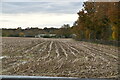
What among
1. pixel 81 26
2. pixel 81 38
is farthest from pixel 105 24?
pixel 81 38

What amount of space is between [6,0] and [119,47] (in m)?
10.7

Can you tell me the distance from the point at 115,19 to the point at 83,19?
6.09 meters

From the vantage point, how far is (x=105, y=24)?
594 inches

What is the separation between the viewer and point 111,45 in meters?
13.7

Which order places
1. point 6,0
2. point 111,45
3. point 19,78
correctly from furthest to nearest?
Answer: point 111,45 < point 6,0 < point 19,78

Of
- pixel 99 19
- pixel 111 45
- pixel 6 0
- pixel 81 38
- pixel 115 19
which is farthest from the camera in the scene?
pixel 81 38

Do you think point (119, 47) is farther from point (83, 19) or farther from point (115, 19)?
point (83, 19)

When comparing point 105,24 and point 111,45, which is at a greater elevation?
→ point 105,24

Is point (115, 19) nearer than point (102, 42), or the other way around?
point (115, 19)

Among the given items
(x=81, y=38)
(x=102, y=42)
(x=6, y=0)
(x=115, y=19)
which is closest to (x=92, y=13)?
(x=102, y=42)

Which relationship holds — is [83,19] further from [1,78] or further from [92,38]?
[1,78]

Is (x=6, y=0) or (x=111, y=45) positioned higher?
(x=6, y=0)

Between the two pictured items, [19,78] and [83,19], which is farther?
[83,19]

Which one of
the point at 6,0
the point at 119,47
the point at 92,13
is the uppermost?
the point at 92,13
